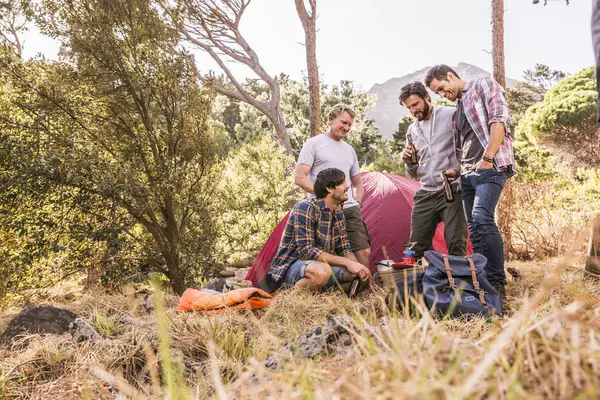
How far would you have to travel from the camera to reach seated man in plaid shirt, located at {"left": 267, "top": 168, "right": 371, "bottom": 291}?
310 cm

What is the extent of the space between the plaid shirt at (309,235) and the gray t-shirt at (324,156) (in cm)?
31

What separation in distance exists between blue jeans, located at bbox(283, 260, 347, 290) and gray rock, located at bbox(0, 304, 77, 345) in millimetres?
1451

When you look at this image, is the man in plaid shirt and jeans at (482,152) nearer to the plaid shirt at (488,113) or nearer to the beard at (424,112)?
the plaid shirt at (488,113)

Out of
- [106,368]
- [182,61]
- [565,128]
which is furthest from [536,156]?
[106,368]

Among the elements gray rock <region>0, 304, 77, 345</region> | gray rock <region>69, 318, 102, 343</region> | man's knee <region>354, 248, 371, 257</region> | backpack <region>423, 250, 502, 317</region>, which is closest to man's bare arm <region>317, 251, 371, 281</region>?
man's knee <region>354, 248, 371, 257</region>

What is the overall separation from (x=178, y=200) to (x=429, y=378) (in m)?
5.11

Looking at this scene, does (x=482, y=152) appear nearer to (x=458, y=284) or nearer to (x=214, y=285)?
(x=458, y=284)

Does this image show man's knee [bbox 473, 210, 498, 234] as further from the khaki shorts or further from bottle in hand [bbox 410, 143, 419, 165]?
the khaki shorts

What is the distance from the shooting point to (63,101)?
15.9 feet

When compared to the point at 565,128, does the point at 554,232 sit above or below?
below

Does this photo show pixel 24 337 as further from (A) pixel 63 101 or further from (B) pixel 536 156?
(B) pixel 536 156

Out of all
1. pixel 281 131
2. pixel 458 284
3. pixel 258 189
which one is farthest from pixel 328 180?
pixel 281 131

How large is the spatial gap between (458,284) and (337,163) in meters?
1.69

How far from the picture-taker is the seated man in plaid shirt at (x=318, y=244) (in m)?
3.10
